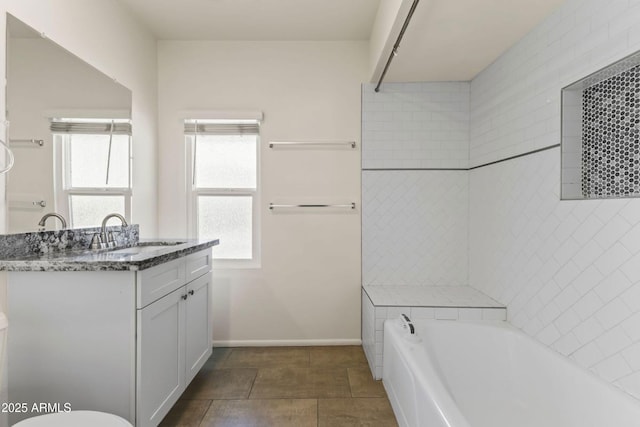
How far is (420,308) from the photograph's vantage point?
2.31m

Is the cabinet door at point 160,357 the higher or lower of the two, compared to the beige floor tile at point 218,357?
higher

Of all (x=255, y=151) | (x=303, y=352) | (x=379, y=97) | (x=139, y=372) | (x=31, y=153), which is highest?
(x=379, y=97)

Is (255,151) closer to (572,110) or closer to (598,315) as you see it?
(572,110)

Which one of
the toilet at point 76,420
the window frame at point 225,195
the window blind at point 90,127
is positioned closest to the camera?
the toilet at point 76,420

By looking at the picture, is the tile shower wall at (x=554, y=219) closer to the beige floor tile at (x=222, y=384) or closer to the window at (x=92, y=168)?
the beige floor tile at (x=222, y=384)

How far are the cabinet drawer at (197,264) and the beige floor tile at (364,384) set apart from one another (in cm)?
123

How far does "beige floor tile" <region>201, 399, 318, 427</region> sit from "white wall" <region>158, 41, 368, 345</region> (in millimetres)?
855

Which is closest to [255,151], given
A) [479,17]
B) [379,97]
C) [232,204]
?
[232,204]

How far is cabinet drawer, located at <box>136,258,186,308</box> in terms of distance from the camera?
1.55 m

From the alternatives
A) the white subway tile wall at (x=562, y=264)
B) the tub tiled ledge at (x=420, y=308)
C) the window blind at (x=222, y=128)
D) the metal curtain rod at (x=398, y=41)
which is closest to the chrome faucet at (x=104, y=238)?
the window blind at (x=222, y=128)

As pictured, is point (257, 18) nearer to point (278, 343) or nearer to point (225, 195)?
point (225, 195)

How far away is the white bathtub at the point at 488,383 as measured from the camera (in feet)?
4.51

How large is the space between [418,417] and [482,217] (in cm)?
162

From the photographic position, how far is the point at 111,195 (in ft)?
7.63
